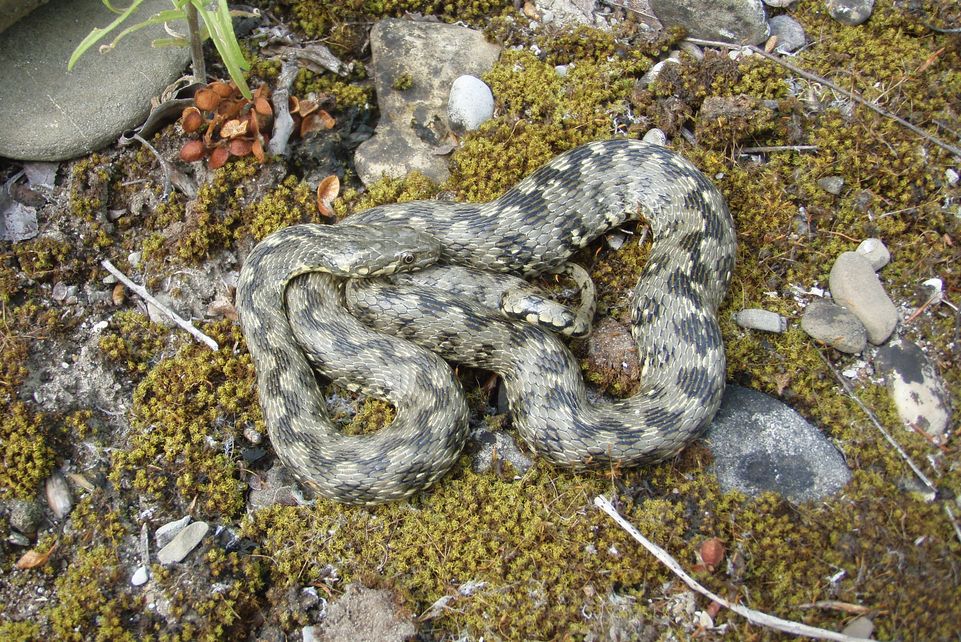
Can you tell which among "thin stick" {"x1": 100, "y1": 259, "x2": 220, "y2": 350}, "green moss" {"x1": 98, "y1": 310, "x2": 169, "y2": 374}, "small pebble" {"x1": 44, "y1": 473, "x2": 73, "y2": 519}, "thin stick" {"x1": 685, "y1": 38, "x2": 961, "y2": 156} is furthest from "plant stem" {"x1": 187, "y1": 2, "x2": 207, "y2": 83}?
"thin stick" {"x1": 685, "y1": 38, "x2": 961, "y2": 156}

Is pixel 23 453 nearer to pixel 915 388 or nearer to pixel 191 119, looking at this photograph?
pixel 191 119

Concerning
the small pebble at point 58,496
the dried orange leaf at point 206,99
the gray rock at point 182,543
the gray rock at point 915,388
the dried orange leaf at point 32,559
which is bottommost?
the gray rock at point 915,388

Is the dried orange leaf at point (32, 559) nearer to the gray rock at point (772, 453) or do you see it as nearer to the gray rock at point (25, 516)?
the gray rock at point (25, 516)

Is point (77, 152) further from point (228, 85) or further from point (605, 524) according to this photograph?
point (605, 524)

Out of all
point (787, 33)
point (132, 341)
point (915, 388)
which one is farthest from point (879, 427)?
point (132, 341)

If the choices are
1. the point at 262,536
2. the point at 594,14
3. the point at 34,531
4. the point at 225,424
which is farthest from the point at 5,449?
the point at 594,14

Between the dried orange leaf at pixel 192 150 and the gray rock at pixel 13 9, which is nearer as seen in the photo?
the gray rock at pixel 13 9

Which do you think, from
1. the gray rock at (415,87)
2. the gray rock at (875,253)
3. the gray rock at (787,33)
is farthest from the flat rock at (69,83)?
the gray rock at (875,253)
